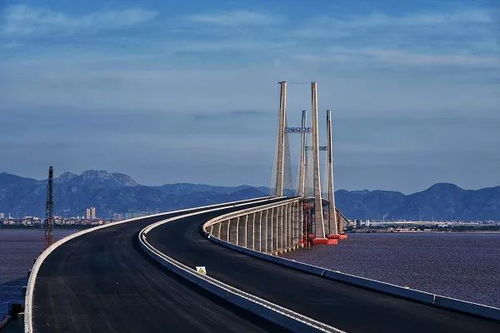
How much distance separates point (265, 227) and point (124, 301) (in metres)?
91.8

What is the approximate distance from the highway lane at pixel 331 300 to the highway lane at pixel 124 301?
200cm

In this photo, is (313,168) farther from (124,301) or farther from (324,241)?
(124,301)

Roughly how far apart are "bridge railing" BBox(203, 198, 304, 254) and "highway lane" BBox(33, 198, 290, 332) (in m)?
37.9

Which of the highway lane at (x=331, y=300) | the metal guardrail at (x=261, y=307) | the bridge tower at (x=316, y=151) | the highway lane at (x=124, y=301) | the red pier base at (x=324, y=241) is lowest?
the red pier base at (x=324, y=241)

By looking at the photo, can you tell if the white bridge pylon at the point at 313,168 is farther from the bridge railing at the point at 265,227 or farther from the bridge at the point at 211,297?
the bridge at the point at 211,297

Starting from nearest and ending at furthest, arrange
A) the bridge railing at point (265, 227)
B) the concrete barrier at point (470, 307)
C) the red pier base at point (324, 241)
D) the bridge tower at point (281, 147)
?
the concrete barrier at point (470, 307)
the bridge railing at point (265, 227)
the bridge tower at point (281, 147)
the red pier base at point (324, 241)

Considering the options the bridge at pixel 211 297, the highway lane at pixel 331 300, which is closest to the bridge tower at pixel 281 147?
the bridge at pixel 211 297

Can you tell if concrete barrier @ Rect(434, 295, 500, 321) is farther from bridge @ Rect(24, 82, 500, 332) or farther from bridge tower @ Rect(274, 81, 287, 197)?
bridge tower @ Rect(274, 81, 287, 197)

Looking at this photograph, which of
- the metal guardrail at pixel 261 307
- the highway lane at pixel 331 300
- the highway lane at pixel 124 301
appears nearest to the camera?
the metal guardrail at pixel 261 307

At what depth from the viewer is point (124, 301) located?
36.4m

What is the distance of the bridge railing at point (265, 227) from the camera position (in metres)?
106

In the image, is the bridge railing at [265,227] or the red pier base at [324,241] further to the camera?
the red pier base at [324,241]

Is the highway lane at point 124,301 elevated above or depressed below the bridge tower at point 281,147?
below

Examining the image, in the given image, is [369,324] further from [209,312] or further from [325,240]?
[325,240]
